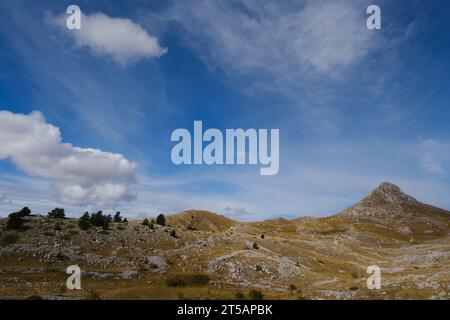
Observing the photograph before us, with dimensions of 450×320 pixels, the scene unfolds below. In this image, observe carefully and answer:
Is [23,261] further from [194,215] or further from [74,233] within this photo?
[194,215]

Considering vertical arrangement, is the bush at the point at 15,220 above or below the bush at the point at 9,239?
above

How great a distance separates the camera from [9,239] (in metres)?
55.4

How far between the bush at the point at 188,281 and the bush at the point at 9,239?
1111 inches

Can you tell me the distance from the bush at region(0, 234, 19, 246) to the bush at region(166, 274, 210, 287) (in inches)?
1111

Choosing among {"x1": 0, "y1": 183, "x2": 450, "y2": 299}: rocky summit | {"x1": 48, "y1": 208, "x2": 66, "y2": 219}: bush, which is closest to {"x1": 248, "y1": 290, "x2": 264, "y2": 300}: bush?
{"x1": 0, "y1": 183, "x2": 450, "y2": 299}: rocky summit

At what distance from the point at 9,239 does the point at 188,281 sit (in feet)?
102

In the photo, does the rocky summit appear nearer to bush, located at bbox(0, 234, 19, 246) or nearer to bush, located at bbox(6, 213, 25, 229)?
bush, located at bbox(0, 234, 19, 246)

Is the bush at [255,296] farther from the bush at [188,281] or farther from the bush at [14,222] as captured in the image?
the bush at [14,222]

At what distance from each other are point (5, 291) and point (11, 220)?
29.4 m

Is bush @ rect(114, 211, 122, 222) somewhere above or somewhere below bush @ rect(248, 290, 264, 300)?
above

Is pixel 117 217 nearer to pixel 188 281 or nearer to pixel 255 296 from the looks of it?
pixel 188 281

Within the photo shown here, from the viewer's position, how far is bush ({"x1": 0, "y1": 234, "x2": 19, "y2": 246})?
178 ft

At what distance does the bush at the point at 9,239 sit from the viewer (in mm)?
54312

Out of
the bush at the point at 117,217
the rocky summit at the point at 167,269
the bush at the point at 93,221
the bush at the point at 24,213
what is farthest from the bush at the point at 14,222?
the bush at the point at 117,217
